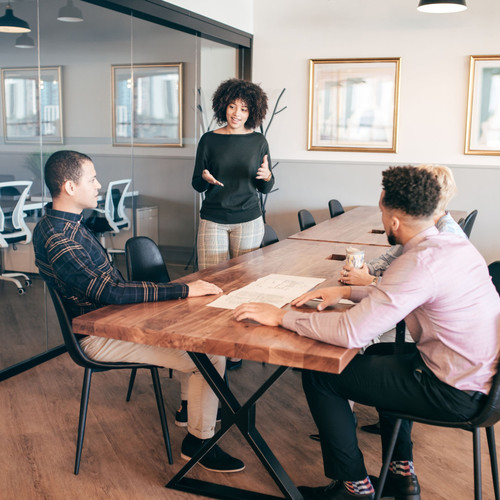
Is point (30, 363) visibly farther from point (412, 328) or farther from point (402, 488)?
point (412, 328)

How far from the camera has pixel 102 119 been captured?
13.8 feet

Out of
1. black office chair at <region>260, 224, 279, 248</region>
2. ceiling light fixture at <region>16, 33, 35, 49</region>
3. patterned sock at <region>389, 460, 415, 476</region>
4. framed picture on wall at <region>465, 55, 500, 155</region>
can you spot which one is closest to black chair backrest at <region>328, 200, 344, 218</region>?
framed picture on wall at <region>465, 55, 500, 155</region>

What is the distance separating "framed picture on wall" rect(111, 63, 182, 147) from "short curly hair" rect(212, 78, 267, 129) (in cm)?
75

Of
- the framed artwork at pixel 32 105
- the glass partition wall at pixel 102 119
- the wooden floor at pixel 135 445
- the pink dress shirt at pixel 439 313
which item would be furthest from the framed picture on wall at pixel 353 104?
the pink dress shirt at pixel 439 313

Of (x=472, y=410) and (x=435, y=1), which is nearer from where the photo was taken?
(x=472, y=410)

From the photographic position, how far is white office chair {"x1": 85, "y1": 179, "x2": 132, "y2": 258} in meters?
4.31

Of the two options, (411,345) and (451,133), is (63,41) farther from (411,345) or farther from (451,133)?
(451,133)

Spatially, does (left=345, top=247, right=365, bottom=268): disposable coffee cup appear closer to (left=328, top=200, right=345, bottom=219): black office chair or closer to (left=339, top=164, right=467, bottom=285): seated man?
(left=339, top=164, right=467, bottom=285): seated man

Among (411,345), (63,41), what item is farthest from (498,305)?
(63,41)

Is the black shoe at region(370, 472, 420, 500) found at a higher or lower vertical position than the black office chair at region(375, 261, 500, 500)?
lower

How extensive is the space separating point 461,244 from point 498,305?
249 millimetres

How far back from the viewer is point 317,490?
239 cm

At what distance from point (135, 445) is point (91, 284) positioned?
0.93 m

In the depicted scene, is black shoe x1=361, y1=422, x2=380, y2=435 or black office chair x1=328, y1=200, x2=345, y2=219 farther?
black office chair x1=328, y1=200, x2=345, y2=219
